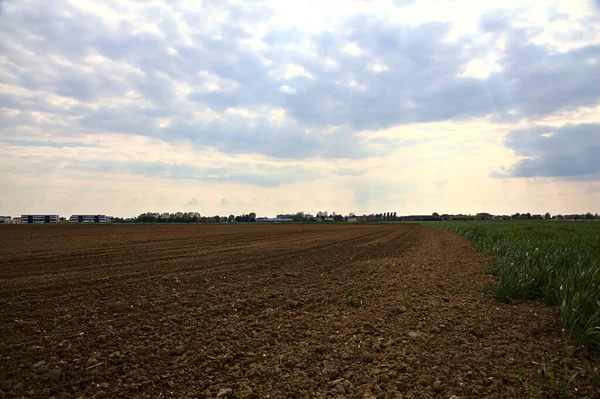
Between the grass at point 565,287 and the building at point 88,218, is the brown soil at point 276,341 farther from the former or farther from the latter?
the building at point 88,218

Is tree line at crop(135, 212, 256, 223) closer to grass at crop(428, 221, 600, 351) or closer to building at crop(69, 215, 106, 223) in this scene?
building at crop(69, 215, 106, 223)

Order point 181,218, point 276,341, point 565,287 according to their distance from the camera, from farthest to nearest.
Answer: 1. point 181,218
2. point 565,287
3. point 276,341

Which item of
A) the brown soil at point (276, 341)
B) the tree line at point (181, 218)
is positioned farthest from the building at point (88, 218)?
the brown soil at point (276, 341)

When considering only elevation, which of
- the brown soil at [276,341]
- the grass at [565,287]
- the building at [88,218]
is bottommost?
the brown soil at [276,341]

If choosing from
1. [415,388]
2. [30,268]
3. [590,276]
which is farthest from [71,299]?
[590,276]

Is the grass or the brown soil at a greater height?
the grass

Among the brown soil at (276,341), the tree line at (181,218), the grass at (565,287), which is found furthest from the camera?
the tree line at (181,218)

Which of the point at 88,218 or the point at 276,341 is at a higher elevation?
the point at 88,218

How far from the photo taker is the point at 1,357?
5.68 m

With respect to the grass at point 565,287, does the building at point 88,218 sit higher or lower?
higher

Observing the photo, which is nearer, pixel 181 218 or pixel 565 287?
pixel 565 287

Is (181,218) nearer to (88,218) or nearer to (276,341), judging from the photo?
(88,218)

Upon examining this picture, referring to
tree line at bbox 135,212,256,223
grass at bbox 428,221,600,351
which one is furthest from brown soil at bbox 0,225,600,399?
tree line at bbox 135,212,256,223

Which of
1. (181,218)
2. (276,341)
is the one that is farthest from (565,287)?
(181,218)
